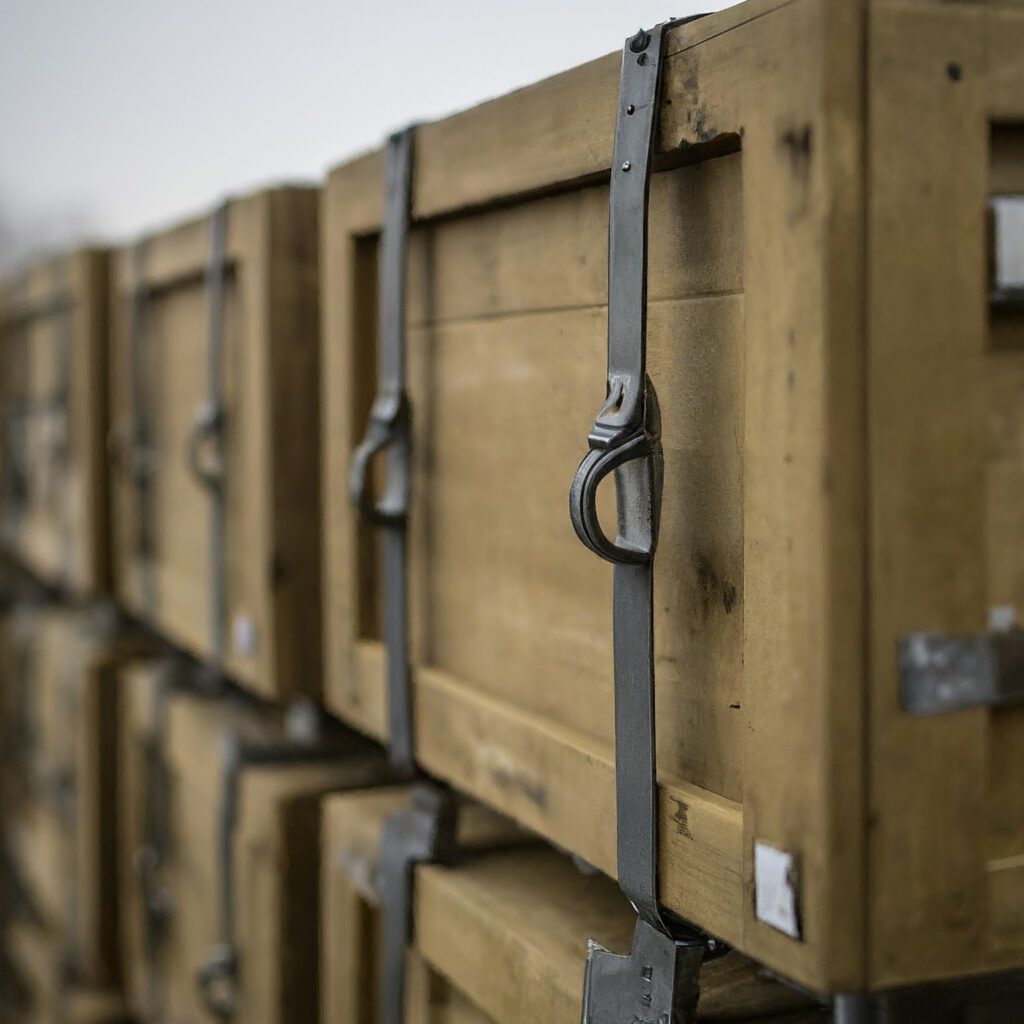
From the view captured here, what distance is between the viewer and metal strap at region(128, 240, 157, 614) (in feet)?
7.62

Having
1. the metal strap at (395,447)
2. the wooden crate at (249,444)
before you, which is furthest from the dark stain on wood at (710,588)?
the wooden crate at (249,444)

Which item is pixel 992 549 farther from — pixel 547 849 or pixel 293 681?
pixel 293 681

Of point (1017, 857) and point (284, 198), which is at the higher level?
point (284, 198)

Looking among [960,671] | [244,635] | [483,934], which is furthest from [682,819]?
[244,635]

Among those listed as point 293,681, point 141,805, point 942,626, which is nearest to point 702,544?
point 942,626

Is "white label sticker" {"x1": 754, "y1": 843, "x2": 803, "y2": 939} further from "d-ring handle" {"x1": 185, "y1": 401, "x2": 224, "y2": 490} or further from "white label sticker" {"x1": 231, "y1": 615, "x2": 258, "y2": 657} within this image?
"d-ring handle" {"x1": 185, "y1": 401, "x2": 224, "y2": 490}

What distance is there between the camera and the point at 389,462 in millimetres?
1359

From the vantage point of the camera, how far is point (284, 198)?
1.71m

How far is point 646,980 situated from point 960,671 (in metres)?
0.34

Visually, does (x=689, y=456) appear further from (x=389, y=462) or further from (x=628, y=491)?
(x=389, y=462)

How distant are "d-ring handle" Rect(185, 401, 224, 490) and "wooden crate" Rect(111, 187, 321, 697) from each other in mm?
12

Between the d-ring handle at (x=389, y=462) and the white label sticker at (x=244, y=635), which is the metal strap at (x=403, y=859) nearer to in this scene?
the d-ring handle at (x=389, y=462)

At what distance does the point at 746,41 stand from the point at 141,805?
6.04ft

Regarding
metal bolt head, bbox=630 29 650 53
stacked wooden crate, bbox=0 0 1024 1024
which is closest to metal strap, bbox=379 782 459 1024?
stacked wooden crate, bbox=0 0 1024 1024
